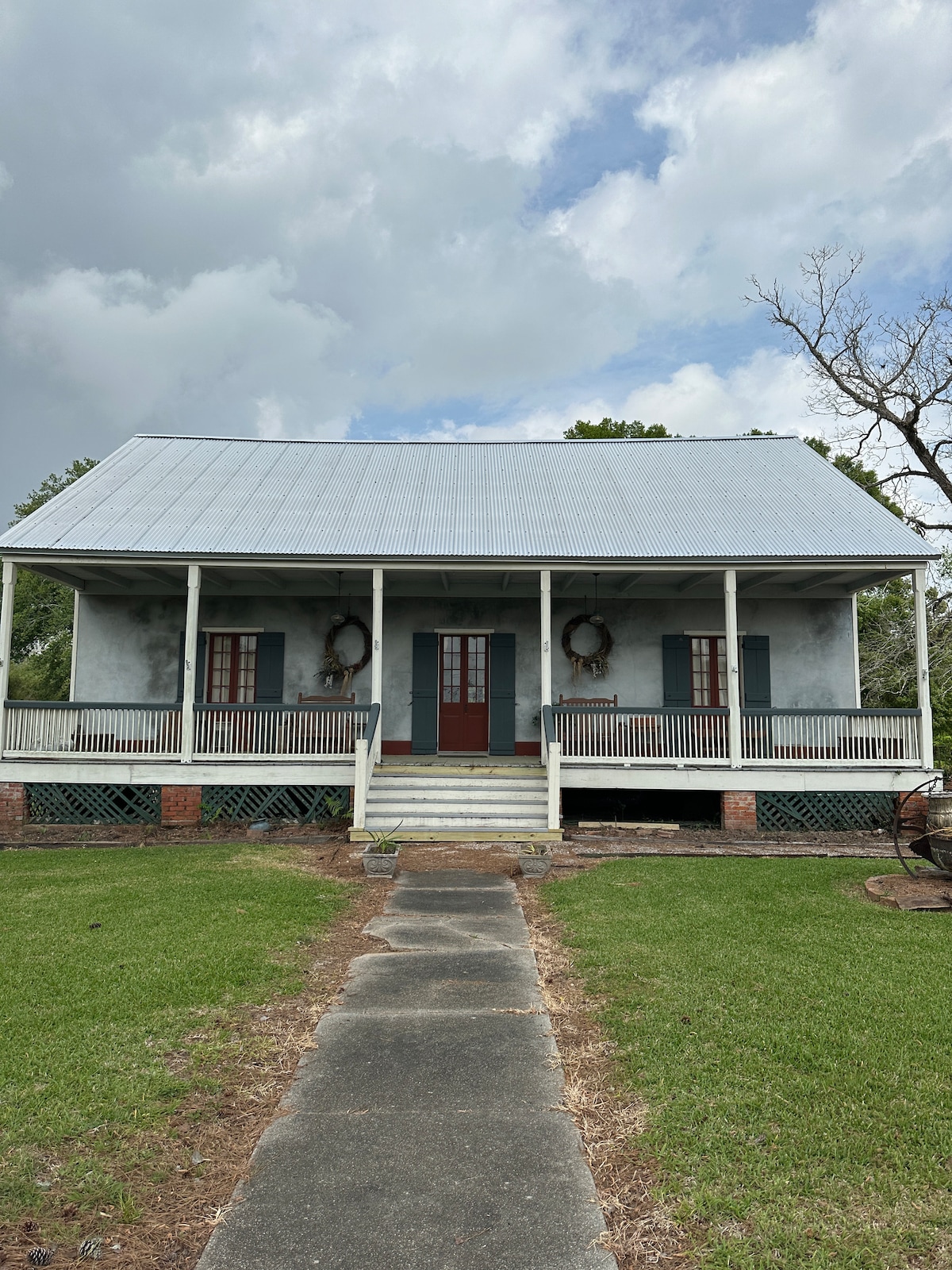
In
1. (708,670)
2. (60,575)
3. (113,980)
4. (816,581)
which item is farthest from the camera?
(708,670)

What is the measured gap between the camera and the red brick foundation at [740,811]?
487 inches

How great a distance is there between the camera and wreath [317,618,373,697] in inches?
586

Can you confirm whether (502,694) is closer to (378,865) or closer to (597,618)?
(597,618)

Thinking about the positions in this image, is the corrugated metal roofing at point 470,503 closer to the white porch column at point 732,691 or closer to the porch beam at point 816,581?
the white porch column at point 732,691

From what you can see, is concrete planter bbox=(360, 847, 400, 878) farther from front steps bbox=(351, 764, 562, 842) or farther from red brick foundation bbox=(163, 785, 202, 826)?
red brick foundation bbox=(163, 785, 202, 826)

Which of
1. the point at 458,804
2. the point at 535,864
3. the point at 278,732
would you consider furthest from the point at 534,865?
the point at 278,732

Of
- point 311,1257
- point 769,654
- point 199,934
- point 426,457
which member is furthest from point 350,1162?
point 426,457

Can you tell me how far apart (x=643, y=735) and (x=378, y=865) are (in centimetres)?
516

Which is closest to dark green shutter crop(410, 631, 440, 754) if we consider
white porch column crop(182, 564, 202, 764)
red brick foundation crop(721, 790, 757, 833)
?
white porch column crop(182, 564, 202, 764)

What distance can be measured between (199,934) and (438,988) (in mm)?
2182

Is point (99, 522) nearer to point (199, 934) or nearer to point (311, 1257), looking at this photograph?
point (199, 934)

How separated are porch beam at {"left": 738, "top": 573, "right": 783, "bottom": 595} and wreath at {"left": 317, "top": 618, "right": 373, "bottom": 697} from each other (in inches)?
259

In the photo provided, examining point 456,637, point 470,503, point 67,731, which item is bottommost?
point 67,731

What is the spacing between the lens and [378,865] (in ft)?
30.5
